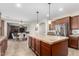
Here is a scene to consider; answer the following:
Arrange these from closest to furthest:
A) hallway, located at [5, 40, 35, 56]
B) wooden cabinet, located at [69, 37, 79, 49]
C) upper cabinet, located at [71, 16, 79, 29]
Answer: hallway, located at [5, 40, 35, 56] < wooden cabinet, located at [69, 37, 79, 49] < upper cabinet, located at [71, 16, 79, 29]

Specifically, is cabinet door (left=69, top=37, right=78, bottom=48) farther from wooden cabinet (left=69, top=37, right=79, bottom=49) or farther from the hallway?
the hallway

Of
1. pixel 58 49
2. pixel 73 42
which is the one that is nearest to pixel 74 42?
pixel 73 42

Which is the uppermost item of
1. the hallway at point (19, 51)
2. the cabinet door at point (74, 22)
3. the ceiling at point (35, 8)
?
the ceiling at point (35, 8)

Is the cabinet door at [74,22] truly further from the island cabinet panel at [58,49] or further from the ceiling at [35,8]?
the island cabinet panel at [58,49]

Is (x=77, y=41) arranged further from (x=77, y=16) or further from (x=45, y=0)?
(x=45, y=0)

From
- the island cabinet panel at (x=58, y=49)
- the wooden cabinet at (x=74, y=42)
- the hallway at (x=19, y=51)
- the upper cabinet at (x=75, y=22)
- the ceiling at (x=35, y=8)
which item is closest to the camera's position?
the island cabinet panel at (x=58, y=49)

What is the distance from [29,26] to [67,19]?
857 cm

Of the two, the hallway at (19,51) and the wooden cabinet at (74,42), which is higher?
the wooden cabinet at (74,42)

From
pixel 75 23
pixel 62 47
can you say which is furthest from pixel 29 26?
pixel 62 47

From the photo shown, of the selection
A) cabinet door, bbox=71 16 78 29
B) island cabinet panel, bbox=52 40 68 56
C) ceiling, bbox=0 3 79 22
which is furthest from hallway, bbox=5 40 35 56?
cabinet door, bbox=71 16 78 29

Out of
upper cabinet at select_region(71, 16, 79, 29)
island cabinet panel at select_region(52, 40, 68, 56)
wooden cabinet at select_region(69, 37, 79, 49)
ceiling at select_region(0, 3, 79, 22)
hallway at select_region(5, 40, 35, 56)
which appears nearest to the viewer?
island cabinet panel at select_region(52, 40, 68, 56)

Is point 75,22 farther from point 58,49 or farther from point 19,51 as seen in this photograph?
point 19,51

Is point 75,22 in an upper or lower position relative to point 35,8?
lower

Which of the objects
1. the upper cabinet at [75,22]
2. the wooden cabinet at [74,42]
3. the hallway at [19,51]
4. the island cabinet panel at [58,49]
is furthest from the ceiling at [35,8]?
the hallway at [19,51]
